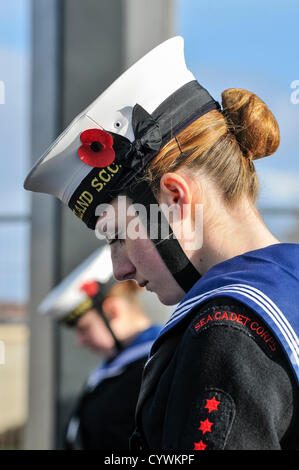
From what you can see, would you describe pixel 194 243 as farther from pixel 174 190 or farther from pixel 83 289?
pixel 83 289

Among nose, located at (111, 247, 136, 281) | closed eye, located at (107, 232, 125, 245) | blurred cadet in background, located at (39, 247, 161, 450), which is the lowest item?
blurred cadet in background, located at (39, 247, 161, 450)

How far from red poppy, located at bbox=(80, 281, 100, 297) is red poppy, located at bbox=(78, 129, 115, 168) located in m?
1.81

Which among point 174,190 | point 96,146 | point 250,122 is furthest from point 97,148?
point 250,122

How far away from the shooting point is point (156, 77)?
4.11 feet

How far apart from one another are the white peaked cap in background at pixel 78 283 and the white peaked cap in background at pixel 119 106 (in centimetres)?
171

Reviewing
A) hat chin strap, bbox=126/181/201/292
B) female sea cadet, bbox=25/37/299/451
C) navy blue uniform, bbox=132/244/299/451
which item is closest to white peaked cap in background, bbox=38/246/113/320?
female sea cadet, bbox=25/37/299/451

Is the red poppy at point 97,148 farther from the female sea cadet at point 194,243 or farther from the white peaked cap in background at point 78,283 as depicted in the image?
the white peaked cap in background at point 78,283

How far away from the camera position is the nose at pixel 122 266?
4.15 feet

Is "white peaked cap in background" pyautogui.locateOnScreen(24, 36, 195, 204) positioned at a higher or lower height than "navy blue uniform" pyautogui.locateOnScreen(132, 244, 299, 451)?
higher

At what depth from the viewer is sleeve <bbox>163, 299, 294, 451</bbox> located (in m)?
0.89

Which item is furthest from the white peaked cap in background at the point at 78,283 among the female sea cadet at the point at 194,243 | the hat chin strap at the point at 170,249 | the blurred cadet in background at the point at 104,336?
the hat chin strap at the point at 170,249

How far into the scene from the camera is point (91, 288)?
300 centimetres

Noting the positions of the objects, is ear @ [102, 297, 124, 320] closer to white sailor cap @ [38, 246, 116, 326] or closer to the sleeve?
white sailor cap @ [38, 246, 116, 326]

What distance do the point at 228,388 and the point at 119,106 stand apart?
0.59 m
